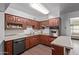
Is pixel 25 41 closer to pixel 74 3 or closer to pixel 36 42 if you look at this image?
pixel 36 42

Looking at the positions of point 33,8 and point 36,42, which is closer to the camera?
point 33,8

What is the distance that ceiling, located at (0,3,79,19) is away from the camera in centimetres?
123

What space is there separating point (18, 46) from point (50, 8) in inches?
31.3

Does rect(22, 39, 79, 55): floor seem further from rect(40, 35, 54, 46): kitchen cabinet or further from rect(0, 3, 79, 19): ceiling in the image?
rect(0, 3, 79, 19): ceiling

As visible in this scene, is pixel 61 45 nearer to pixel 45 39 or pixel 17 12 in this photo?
pixel 45 39

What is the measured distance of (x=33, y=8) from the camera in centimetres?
125

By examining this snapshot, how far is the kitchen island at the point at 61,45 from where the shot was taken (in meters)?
1.26

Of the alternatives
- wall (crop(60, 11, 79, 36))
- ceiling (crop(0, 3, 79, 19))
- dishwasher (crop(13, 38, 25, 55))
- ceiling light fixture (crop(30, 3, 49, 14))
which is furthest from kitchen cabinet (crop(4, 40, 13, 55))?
wall (crop(60, 11, 79, 36))

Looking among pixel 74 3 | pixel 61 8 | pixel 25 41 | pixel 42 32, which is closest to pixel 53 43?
pixel 42 32

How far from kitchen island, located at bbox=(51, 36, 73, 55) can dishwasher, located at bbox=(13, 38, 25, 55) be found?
Answer: 1.63ft

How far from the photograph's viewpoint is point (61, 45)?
1277 millimetres

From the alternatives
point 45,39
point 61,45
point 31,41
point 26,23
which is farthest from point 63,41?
point 26,23

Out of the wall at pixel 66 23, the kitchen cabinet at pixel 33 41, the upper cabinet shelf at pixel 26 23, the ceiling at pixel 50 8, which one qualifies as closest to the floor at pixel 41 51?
the kitchen cabinet at pixel 33 41
